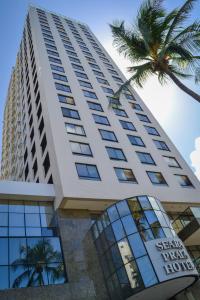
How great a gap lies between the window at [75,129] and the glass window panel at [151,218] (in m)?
11.4

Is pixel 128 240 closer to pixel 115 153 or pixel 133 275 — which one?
pixel 133 275

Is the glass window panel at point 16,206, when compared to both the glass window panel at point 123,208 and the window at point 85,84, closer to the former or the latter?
the glass window panel at point 123,208

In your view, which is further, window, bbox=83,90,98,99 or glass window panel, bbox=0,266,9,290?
window, bbox=83,90,98,99

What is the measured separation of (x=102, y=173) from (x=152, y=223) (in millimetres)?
7368

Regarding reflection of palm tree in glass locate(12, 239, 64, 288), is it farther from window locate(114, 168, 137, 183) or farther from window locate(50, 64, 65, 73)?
window locate(50, 64, 65, 73)

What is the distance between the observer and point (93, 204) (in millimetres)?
22562

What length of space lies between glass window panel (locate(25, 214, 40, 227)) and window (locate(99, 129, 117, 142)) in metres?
11.2

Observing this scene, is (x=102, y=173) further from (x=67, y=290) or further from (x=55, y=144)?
(x=67, y=290)

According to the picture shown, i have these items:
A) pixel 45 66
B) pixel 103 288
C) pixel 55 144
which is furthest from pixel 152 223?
pixel 45 66

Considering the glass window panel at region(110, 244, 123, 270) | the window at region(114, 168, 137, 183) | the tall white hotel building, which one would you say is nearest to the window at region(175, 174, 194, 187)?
the tall white hotel building

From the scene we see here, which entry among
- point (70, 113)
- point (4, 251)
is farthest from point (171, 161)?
point (4, 251)

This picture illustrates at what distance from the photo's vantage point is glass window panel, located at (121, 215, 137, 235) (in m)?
18.4

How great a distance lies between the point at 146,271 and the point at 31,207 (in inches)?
402

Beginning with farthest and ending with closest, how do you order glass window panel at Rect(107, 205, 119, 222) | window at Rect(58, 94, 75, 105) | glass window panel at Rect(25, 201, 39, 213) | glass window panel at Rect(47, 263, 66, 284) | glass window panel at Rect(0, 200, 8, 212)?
window at Rect(58, 94, 75, 105) → glass window panel at Rect(25, 201, 39, 213) → glass window panel at Rect(0, 200, 8, 212) → glass window panel at Rect(107, 205, 119, 222) → glass window panel at Rect(47, 263, 66, 284)
